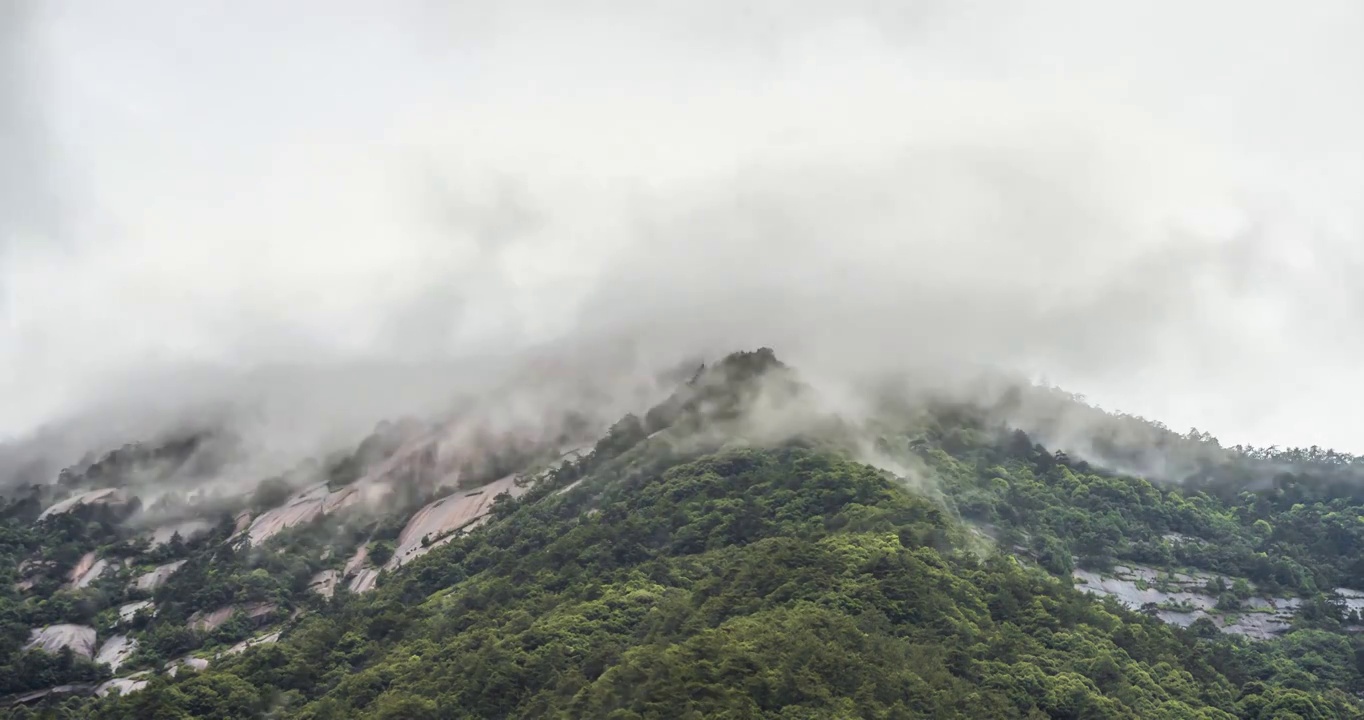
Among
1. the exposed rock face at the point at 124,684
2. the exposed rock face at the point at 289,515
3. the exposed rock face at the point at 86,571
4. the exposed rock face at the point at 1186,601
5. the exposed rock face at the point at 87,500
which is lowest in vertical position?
the exposed rock face at the point at 1186,601

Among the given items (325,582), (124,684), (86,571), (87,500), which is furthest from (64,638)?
(87,500)

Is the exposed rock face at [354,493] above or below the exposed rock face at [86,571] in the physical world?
above

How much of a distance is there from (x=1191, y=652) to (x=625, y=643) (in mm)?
48758

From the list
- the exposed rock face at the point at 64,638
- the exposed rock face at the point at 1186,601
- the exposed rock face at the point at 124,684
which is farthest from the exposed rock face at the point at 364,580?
the exposed rock face at the point at 1186,601

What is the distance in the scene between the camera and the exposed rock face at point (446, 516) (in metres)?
163

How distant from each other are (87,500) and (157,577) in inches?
1192

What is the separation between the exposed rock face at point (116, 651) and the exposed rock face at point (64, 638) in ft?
4.82

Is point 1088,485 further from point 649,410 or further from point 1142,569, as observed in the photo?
point 649,410

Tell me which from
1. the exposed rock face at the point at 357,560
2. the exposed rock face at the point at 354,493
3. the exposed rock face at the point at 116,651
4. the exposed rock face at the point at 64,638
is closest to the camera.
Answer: the exposed rock face at the point at 116,651

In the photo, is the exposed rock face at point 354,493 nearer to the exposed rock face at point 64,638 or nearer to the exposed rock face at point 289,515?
the exposed rock face at point 289,515

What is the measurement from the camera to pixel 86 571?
176750 millimetres

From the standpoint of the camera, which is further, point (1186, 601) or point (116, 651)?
point (116, 651)

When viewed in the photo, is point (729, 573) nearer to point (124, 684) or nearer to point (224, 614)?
point (124, 684)

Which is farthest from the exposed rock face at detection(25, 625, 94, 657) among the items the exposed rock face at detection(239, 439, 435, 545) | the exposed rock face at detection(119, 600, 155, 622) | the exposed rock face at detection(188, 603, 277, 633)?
the exposed rock face at detection(239, 439, 435, 545)
